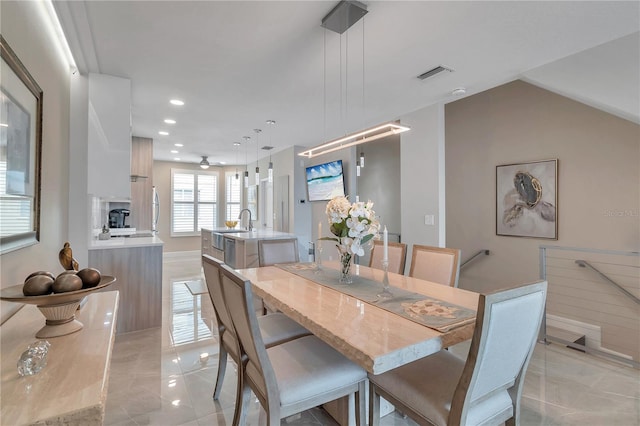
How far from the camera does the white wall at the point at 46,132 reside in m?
1.36

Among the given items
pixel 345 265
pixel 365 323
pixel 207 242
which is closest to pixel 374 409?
pixel 365 323

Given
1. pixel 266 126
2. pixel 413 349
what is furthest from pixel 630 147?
pixel 266 126

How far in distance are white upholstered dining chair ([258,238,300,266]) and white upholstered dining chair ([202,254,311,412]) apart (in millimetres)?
873

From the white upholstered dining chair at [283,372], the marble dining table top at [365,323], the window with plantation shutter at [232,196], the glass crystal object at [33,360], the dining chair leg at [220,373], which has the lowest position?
the dining chair leg at [220,373]

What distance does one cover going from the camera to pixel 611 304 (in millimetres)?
3582

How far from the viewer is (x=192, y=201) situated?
861cm

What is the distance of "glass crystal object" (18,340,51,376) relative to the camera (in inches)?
34.4

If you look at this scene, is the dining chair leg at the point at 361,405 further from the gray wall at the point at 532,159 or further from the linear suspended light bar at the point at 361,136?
the gray wall at the point at 532,159

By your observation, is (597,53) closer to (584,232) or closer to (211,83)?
(584,232)

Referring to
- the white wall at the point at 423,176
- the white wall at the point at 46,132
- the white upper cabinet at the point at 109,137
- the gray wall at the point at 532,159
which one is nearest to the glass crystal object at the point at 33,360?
the white wall at the point at 46,132

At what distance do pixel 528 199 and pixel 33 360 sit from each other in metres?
4.94

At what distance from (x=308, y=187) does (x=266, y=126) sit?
1.83 m

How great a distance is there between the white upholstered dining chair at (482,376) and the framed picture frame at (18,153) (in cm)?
178

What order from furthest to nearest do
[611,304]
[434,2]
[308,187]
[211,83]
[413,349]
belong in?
[308,187]
[611,304]
[211,83]
[434,2]
[413,349]
